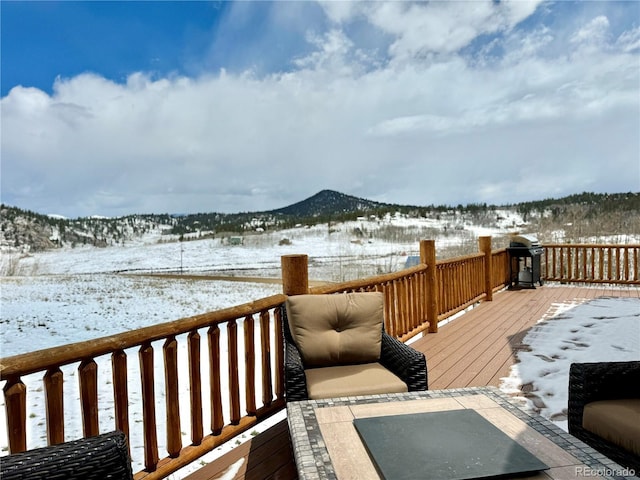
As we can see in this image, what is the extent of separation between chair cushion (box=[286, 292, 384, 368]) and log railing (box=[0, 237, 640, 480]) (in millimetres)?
238

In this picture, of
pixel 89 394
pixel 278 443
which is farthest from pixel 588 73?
pixel 89 394

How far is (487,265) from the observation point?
23.0ft

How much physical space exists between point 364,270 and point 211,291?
7.79 meters

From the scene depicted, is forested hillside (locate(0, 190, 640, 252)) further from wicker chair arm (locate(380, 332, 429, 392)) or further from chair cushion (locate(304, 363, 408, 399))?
chair cushion (locate(304, 363, 408, 399))

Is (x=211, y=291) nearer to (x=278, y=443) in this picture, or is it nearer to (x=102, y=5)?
(x=102, y=5)

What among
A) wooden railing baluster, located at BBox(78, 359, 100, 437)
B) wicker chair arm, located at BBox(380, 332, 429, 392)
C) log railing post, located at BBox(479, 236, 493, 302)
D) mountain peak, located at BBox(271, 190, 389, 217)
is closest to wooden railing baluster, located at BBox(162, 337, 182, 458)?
wooden railing baluster, located at BBox(78, 359, 100, 437)

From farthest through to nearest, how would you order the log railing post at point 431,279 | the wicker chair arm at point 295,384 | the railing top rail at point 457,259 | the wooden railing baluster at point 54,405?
the railing top rail at point 457,259 < the log railing post at point 431,279 < the wicker chair arm at point 295,384 < the wooden railing baluster at point 54,405

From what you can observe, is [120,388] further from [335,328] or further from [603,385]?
[603,385]

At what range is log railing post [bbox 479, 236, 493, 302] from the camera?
7023mm

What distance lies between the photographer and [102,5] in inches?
319

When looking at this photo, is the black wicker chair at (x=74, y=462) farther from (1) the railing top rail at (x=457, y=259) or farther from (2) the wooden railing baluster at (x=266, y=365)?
(1) the railing top rail at (x=457, y=259)

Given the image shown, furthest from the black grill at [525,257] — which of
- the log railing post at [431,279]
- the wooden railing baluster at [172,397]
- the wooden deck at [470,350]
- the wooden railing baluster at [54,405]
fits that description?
the wooden railing baluster at [54,405]

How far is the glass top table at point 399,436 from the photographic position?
53.6 inches

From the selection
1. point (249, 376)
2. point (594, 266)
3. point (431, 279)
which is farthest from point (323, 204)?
point (249, 376)
